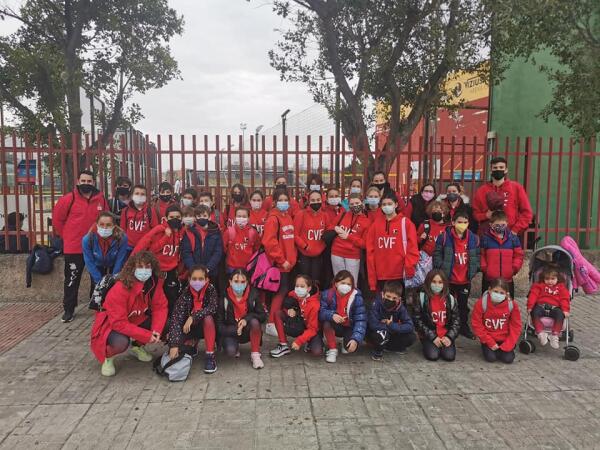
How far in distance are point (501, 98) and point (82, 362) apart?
9681 mm

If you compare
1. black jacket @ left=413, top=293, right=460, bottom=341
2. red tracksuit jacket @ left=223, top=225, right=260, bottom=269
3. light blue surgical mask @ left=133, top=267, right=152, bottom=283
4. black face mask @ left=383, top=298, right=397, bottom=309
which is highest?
red tracksuit jacket @ left=223, top=225, right=260, bottom=269

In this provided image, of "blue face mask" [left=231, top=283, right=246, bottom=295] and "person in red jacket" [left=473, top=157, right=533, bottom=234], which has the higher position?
"person in red jacket" [left=473, top=157, right=533, bottom=234]

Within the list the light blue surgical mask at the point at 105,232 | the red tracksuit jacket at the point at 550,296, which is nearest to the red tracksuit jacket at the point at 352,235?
the red tracksuit jacket at the point at 550,296

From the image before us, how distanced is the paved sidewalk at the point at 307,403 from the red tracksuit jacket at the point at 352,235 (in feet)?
3.55

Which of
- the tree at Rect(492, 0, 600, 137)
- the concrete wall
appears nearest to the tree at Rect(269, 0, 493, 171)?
the tree at Rect(492, 0, 600, 137)

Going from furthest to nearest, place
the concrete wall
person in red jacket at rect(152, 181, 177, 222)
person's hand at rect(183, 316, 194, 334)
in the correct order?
1. the concrete wall
2. person in red jacket at rect(152, 181, 177, 222)
3. person's hand at rect(183, 316, 194, 334)

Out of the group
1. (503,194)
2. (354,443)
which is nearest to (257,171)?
(503,194)

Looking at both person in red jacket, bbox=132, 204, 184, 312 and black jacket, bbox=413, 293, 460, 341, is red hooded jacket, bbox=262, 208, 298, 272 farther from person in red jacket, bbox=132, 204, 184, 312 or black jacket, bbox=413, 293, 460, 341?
black jacket, bbox=413, 293, 460, 341

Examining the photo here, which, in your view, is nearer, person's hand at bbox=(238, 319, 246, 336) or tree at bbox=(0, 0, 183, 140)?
person's hand at bbox=(238, 319, 246, 336)

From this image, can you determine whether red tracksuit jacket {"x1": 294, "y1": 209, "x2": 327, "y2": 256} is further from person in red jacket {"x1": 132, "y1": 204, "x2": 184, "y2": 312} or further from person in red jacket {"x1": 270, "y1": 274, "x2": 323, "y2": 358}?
person in red jacket {"x1": 132, "y1": 204, "x2": 184, "y2": 312}

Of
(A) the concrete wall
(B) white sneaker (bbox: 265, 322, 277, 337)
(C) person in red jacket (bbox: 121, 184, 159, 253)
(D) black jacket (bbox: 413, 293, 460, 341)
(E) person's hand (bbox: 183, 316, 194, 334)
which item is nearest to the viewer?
(E) person's hand (bbox: 183, 316, 194, 334)

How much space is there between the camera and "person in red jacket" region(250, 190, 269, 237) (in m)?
5.21

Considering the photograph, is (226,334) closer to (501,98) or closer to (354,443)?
(354,443)

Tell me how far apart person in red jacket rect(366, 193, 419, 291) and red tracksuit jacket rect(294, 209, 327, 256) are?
526 millimetres
